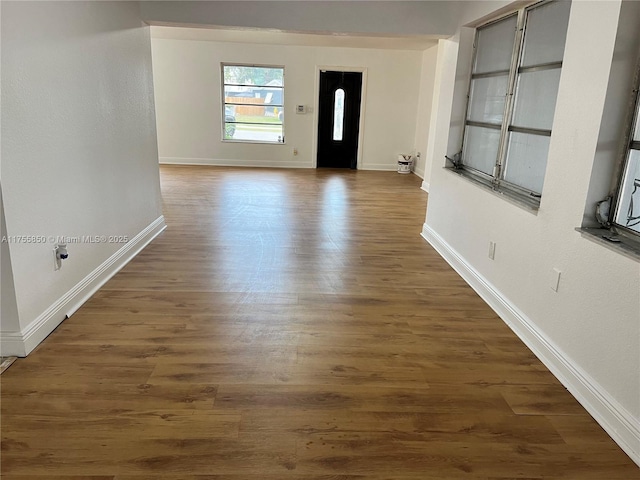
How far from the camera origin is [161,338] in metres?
2.58

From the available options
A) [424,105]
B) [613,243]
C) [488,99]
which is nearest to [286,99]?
[424,105]

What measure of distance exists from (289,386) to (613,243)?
61.5 inches

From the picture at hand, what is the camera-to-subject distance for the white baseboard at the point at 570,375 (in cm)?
185

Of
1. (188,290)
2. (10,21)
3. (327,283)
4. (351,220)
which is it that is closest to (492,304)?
(327,283)

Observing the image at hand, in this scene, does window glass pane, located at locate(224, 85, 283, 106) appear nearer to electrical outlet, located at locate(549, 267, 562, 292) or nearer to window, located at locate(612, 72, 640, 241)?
electrical outlet, located at locate(549, 267, 562, 292)

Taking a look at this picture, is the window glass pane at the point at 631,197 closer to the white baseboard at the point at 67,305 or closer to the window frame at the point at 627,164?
the window frame at the point at 627,164

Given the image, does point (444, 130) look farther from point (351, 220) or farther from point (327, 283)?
point (327, 283)

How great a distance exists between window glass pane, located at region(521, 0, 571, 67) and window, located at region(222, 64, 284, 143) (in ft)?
22.0

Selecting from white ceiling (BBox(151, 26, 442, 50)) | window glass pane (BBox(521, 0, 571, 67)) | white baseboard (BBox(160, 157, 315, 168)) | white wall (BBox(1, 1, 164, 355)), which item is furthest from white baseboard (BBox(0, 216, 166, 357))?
white baseboard (BBox(160, 157, 315, 168))

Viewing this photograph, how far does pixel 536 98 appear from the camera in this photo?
2945mm

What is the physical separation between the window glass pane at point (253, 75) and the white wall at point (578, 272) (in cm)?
697

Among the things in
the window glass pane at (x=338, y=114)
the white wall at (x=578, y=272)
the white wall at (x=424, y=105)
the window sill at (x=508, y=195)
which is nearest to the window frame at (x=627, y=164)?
the white wall at (x=578, y=272)

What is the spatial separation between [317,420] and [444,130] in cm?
317

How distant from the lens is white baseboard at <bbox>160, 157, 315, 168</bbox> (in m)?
9.43
